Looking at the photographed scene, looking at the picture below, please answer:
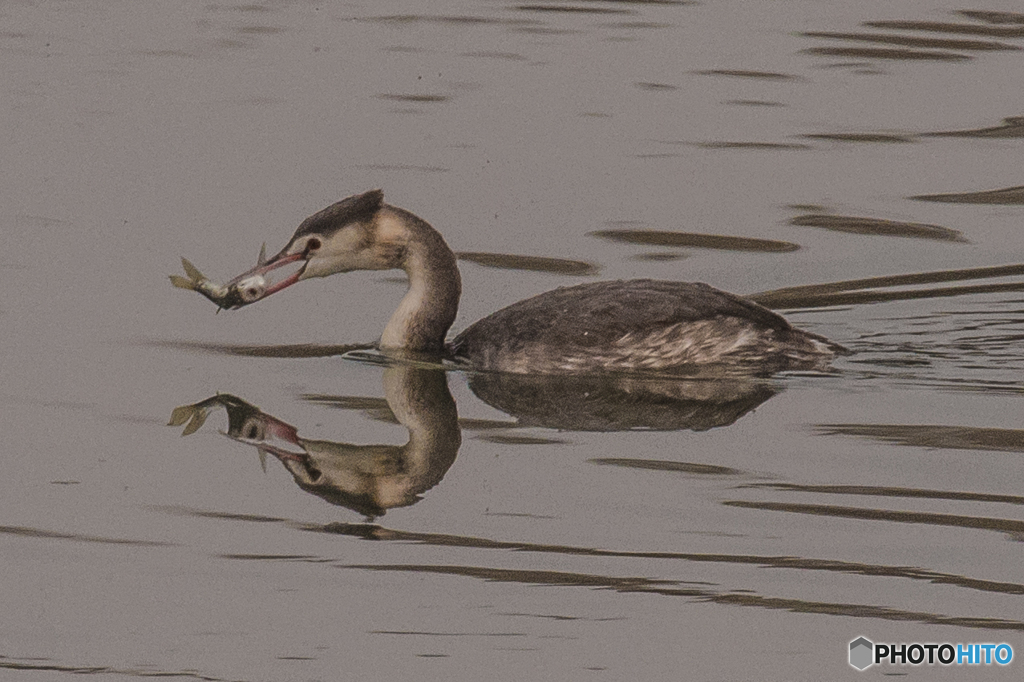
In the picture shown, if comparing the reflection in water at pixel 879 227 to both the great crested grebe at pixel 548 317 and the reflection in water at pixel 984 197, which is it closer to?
the reflection in water at pixel 984 197

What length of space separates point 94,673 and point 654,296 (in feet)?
13.9

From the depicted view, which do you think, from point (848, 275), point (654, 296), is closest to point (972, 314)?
point (848, 275)

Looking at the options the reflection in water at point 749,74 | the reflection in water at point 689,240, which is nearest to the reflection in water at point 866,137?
the reflection in water at point 749,74

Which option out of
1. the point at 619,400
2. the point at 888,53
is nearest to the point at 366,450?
the point at 619,400

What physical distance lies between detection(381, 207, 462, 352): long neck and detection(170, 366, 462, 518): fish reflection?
54 centimetres

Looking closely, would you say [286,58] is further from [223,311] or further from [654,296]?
[654,296]

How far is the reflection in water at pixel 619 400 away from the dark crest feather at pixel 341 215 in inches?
40.2

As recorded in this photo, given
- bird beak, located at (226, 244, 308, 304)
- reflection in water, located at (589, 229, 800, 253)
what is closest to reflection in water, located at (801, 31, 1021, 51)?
reflection in water, located at (589, 229, 800, 253)

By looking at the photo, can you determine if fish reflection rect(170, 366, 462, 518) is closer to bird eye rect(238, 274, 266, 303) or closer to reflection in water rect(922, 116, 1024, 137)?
bird eye rect(238, 274, 266, 303)

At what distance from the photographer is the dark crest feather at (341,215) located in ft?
33.4

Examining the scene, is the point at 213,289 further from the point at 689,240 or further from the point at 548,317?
the point at 689,240

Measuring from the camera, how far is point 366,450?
29.0ft

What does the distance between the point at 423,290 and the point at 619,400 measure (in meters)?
1.42

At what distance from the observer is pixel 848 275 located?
11.9 meters
